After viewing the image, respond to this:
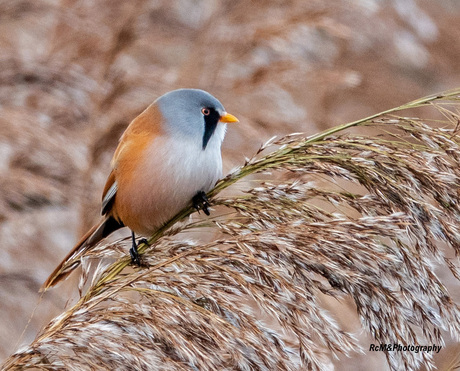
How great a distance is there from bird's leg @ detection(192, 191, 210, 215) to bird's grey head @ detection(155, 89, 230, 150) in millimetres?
170

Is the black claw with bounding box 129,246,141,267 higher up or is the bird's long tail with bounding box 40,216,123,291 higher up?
the black claw with bounding box 129,246,141,267

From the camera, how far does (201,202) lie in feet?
6.44

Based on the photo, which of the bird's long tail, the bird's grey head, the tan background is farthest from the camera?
the tan background

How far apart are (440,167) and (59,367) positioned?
1013mm

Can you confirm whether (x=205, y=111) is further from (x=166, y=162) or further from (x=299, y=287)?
(x=299, y=287)

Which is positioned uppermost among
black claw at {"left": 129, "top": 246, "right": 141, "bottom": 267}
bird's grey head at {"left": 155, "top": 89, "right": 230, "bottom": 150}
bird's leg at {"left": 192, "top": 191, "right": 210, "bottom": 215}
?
bird's grey head at {"left": 155, "top": 89, "right": 230, "bottom": 150}

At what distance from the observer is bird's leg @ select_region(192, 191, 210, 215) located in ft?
6.42

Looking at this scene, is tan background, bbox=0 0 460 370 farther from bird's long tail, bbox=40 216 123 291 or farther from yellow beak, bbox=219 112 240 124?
yellow beak, bbox=219 112 240 124

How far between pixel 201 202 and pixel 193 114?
13.2 inches

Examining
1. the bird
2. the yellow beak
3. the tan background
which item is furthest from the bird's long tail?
the yellow beak

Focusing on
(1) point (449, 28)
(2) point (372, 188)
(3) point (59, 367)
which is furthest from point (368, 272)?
(1) point (449, 28)

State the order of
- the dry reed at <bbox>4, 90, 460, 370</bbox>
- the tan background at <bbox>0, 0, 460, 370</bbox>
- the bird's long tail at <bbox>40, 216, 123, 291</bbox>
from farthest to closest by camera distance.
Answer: the tan background at <bbox>0, 0, 460, 370</bbox> → the bird's long tail at <bbox>40, 216, 123, 291</bbox> → the dry reed at <bbox>4, 90, 460, 370</bbox>

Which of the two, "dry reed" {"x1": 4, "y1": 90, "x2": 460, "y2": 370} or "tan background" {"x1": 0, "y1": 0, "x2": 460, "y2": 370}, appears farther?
"tan background" {"x1": 0, "y1": 0, "x2": 460, "y2": 370}

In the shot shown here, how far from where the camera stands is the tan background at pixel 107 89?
246cm
